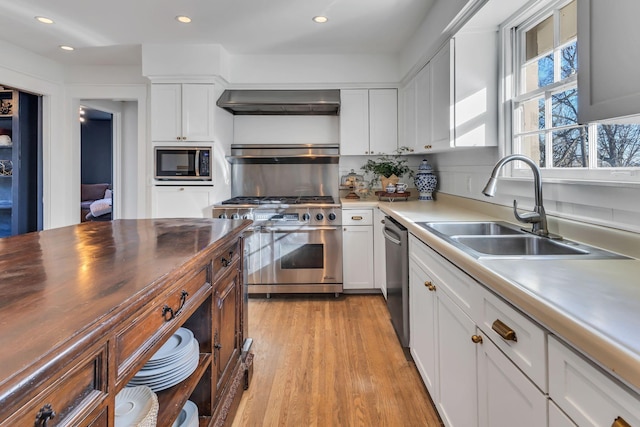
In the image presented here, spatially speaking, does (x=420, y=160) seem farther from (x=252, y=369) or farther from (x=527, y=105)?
(x=252, y=369)

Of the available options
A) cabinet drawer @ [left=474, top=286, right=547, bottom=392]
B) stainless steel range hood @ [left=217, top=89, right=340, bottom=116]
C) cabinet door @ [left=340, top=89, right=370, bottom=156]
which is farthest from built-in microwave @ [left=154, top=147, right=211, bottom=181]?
cabinet drawer @ [left=474, top=286, right=547, bottom=392]

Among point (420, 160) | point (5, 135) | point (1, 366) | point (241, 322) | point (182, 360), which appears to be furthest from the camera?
point (5, 135)

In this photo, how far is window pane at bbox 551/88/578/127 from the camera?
5.79ft

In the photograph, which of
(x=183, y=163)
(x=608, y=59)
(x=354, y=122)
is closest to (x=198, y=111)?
(x=183, y=163)

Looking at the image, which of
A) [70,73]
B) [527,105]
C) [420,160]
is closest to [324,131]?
[420,160]

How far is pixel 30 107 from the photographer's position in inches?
164

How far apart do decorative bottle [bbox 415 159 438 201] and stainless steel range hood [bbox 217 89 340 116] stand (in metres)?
1.09

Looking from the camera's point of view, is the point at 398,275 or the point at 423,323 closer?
the point at 423,323

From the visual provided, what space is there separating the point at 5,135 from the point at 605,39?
5643 millimetres

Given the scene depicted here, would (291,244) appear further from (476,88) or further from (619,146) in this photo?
(619,146)

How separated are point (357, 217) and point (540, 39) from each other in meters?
1.98

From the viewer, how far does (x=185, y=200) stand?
11.8 feet

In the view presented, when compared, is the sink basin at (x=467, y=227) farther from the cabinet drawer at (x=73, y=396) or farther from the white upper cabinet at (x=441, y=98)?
the cabinet drawer at (x=73, y=396)

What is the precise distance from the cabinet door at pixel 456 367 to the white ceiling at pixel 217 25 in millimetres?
2324
